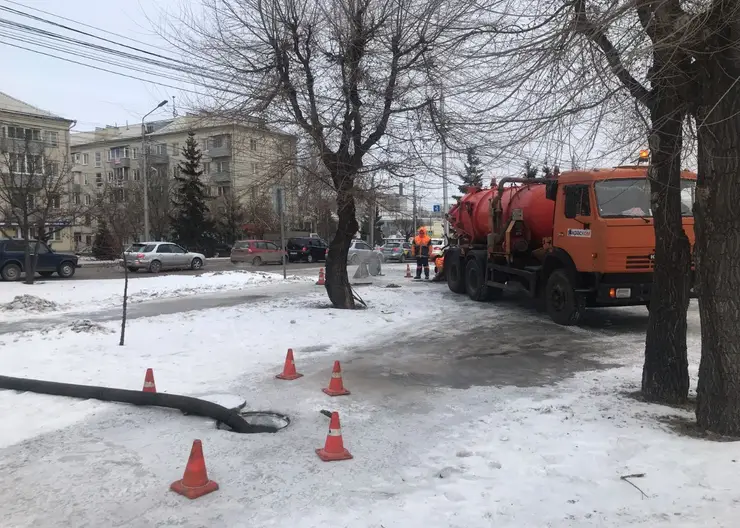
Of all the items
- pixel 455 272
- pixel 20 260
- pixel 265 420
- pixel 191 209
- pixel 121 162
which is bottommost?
pixel 265 420

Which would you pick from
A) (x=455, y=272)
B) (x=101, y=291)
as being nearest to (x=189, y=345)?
(x=455, y=272)

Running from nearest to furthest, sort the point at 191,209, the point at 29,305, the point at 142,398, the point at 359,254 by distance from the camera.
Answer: the point at 142,398
the point at 29,305
the point at 359,254
the point at 191,209

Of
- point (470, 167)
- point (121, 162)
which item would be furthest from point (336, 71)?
point (121, 162)

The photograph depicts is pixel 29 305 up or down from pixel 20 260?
down

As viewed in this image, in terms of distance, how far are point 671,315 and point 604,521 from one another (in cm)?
303

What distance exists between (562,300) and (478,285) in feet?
13.7

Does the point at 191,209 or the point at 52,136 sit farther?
the point at 52,136

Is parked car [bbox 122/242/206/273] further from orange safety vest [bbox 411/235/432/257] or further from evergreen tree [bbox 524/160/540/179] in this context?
evergreen tree [bbox 524/160/540/179]

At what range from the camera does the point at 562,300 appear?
36.2 ft

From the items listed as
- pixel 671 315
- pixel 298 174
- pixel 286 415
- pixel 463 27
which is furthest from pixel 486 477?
pixel 298 174

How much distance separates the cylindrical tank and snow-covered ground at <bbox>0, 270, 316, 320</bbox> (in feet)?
23.1

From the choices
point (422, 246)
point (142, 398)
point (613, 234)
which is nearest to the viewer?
point (142, 398)

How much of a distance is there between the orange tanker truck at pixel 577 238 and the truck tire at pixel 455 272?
2.12m

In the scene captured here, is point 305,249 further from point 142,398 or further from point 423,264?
point 142,398
